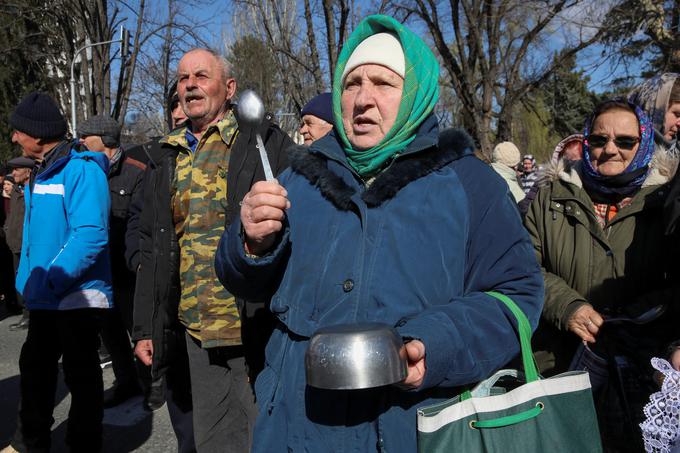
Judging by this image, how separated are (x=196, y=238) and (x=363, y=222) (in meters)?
1.36

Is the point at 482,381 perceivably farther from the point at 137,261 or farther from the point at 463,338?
the point at 137,261

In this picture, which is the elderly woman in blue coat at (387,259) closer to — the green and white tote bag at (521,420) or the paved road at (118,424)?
the green and white tote bag at (521,420)

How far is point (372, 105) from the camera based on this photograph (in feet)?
5.45

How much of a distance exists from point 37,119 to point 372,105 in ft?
9.07

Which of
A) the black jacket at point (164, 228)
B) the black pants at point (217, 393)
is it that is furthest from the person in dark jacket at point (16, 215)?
the black pants at point (217, 393)

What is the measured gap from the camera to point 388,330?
123cm

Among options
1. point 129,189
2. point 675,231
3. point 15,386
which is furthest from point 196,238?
point 15,386

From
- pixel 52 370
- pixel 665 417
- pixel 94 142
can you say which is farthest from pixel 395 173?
pixel 94 142

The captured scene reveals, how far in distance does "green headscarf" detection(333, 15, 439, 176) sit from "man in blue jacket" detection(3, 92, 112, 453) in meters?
2.17

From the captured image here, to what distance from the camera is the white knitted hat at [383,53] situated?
1690 mm

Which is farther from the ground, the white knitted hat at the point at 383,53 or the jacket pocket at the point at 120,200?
the white knitted hat at the point at 383,53

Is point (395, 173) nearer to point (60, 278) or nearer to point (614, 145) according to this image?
point (614, 145)

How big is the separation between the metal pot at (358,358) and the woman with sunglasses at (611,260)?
1396 millimetres

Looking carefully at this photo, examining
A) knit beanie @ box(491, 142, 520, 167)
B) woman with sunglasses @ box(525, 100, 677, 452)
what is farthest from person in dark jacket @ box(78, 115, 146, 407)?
knit beanie @ box(491, 142, 520, 167)
